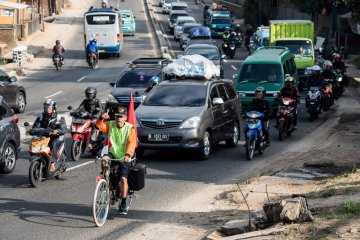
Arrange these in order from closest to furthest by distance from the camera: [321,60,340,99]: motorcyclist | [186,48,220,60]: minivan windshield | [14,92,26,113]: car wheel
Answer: [14,92,26,113]: car wheel → [321,60,340,99]: motorcyclist → [186,48,220,60]: minivan windshield

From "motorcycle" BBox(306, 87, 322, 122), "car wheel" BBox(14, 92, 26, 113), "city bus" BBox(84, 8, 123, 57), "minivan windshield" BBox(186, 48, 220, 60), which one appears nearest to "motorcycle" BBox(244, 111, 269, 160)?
"motorcycle" BBox(306, 87, 322, 122)

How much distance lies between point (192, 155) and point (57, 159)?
181 inches

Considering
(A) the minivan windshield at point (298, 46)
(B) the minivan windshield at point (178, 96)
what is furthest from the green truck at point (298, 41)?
(B) the minivan windshield at point (178, 96)

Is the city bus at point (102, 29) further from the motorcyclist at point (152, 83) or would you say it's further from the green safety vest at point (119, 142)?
the green safety vest at point (119, 142)

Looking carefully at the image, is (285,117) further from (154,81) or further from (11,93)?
(11,93)

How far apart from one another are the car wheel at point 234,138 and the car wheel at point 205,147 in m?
1.63

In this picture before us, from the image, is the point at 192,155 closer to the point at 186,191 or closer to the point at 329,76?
the point at 186,191

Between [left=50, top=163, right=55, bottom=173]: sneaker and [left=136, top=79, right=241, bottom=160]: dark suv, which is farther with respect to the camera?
[left=136, top=79, right=241, bottom=160]: dark suv

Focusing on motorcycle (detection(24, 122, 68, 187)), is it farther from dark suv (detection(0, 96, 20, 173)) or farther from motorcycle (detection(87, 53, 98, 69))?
motorcycle (detection(87, 53, 98, 69))

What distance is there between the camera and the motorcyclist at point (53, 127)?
16016 mm

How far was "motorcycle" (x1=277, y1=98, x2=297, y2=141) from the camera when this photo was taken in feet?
74.3

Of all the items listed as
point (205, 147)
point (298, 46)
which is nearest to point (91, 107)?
point (205, 147)

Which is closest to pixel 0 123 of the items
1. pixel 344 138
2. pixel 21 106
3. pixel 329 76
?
pixel 344 138

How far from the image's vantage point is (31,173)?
607 inches
